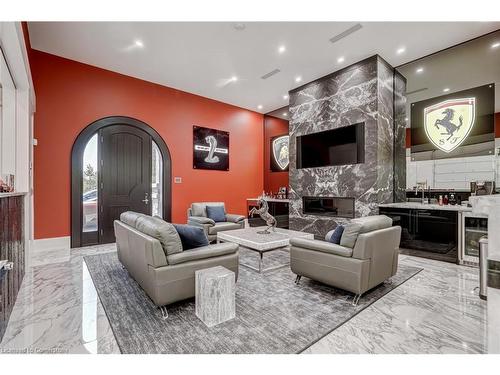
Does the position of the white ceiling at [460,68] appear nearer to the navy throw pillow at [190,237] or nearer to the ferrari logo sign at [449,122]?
the ferrari logo sign at [449,122]

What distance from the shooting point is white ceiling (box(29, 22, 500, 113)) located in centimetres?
A: 370

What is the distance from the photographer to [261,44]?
4.17 m

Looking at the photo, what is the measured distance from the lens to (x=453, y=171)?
14.6 ft

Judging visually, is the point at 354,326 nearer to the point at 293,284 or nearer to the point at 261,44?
the point at 293,284

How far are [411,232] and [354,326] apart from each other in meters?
2.95

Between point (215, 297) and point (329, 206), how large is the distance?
3856 millimetres

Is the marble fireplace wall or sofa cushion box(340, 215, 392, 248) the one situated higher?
the marble fireplace wall

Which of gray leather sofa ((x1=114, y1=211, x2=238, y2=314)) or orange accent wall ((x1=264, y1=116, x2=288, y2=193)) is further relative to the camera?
orange accent wall ((x1=264, y1=116, x2=288, y2=193))

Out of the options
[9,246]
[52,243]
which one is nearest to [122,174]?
[52,243]

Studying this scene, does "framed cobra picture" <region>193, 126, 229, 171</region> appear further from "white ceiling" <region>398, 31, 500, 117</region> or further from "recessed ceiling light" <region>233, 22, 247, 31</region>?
"white ceiling" <region>398, 31, 500, 117</region>

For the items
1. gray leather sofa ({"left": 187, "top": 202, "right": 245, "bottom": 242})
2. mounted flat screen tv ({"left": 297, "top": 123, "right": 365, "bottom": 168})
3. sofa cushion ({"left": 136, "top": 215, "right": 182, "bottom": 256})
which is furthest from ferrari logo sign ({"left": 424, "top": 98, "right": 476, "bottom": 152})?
sofa cushion ({"left": 136, "top": 215, "right": 182, "bottom": 256})

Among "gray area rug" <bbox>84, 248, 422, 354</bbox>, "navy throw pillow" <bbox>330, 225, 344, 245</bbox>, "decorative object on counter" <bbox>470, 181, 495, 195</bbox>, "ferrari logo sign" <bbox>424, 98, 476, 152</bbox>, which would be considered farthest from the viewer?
"ferrari logo sign" <bbox>424, 98, 476, 152</bbox>

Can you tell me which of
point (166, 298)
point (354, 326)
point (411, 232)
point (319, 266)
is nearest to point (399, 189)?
point (411, 232)

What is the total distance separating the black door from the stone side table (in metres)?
3.85
